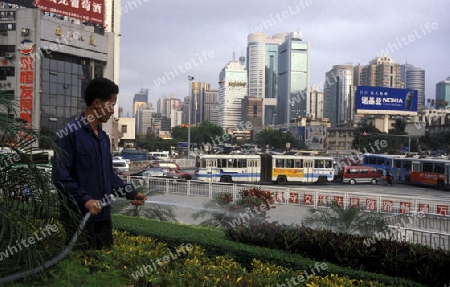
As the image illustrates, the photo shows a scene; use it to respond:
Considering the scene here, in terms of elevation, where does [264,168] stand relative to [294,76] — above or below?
below

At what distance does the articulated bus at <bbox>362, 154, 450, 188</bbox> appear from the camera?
29.4 meters

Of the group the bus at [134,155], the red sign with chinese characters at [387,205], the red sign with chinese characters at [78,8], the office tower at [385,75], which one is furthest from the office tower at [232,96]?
the red sign with chinese characters at [387,205]

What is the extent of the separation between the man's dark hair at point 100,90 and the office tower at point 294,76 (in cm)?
15329

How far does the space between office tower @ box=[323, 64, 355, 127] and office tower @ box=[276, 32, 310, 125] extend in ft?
30.6

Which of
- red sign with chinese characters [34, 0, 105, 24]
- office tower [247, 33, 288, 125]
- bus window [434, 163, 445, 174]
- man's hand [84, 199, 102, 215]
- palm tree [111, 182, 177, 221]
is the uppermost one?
office tower [247, 33, 288, 125]

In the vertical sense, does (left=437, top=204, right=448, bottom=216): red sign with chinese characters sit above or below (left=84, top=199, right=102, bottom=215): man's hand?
below

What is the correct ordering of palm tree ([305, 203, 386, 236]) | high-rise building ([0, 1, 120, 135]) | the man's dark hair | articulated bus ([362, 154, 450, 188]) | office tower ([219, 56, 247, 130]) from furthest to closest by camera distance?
office tower ([219, 56, 247, 130]) → high-rise building ([0, 1, 120, 135]) → articulated bus ([362, 154, 450, 188]) → palm tree ([305, 203, 386, 236]) → the man's dark hair

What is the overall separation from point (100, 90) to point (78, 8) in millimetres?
44394

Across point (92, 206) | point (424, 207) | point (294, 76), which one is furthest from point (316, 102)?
point (92, 206)

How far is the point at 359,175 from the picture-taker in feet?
108

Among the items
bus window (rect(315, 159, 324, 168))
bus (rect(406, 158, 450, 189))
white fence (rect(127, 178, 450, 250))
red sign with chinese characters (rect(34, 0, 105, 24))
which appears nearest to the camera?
white fence (rect(127, 178, 450, 250))

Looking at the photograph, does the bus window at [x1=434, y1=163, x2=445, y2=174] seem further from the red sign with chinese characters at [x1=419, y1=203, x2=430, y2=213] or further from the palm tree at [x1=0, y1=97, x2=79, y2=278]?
the palm tree at [x1=0, y1=97, x2=79, y2=278]

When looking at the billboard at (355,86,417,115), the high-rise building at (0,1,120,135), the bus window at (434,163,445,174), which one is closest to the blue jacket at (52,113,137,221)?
the bus window at (434,163,445,174)

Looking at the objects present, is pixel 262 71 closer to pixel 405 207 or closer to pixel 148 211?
pixel 405 207
